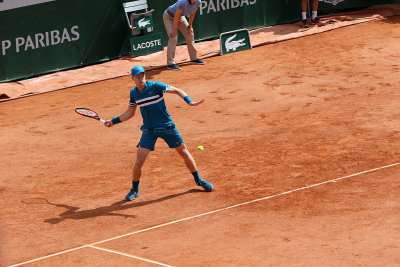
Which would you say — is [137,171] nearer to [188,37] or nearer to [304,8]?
[188,37]

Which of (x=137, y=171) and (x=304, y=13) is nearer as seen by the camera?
(x=137, y=171)

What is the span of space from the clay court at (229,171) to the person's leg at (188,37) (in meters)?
0.43

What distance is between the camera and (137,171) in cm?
1041

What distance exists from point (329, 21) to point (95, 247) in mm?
14146

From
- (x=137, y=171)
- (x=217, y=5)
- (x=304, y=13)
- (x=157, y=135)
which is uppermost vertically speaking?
(x=157, y=135)

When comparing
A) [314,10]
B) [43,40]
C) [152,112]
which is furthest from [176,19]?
[152,112]

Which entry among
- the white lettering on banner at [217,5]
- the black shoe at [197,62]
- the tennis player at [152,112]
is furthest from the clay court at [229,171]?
the white lettering on banner at [217,5]

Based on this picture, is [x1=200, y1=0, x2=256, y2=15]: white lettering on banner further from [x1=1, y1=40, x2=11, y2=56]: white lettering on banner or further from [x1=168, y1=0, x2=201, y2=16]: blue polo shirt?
[x1=1, y1=40, x2=11, y2=56]: white lettering on banner

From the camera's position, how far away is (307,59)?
18.1 meters

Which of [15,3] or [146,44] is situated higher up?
[15,3]

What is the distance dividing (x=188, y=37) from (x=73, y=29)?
3.16 meters

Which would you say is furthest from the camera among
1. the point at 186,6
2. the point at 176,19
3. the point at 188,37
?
the point at 188,37

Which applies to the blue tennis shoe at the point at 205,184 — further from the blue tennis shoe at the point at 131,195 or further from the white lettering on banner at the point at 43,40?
the white lettering on banner at the point at 43,40

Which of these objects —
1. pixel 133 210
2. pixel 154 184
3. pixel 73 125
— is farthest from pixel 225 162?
pixel 73 125
